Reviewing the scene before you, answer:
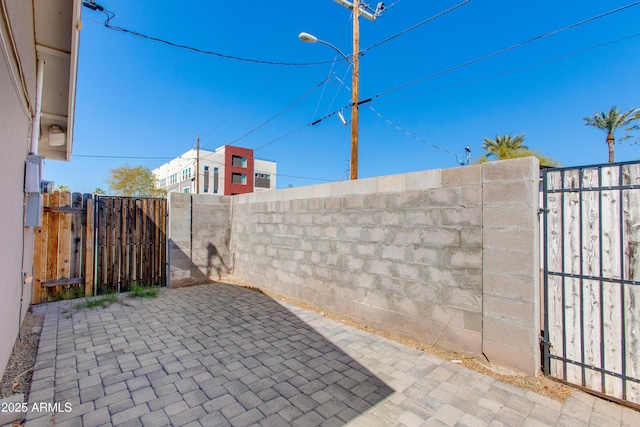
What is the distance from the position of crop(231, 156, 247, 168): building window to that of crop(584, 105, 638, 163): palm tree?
106ft

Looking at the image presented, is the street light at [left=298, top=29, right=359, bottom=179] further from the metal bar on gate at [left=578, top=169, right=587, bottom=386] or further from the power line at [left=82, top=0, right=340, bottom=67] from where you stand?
the metal bar on gate at [left=578, top=169, right=587, bottom=386]

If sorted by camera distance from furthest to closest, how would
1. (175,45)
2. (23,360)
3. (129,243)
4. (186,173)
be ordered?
1. (186,173)
2. (175,45)
3. (129,243)
4. (23,360)

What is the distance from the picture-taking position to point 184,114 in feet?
46.4

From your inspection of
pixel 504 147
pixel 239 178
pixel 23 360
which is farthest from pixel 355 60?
pixel 239 178

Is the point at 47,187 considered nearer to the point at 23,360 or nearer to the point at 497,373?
the point at 23,360

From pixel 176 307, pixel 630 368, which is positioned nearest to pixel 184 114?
pixel 176 307

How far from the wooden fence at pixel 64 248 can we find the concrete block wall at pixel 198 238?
138 cm

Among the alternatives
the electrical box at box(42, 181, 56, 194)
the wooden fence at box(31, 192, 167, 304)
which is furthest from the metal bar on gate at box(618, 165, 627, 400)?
the electrical box at box(42, 181, 56, 194)

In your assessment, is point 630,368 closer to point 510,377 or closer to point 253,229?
point 510,377

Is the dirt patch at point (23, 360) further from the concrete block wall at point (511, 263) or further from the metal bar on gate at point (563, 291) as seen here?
the metal bar on gate at point (563, 291)

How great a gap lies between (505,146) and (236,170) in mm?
27971

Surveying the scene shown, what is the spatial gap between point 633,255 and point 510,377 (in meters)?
1.38

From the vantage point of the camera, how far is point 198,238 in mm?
6312

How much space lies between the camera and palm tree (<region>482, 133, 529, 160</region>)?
1883 centimetres
